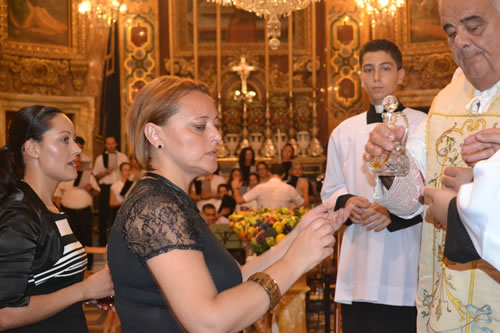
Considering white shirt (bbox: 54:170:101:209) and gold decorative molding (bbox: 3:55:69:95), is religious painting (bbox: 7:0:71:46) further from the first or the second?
white shirt (bbox: 54:170:101:209)

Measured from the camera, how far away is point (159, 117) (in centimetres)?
210

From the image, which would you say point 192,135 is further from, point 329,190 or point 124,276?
point 329,190

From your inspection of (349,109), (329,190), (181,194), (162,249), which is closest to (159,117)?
(181,194)

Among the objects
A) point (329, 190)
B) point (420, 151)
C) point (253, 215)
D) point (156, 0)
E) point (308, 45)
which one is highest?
point (156, 0)

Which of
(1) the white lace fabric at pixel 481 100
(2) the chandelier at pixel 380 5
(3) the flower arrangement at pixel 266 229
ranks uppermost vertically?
(2) the chandelier at pixel 380 5

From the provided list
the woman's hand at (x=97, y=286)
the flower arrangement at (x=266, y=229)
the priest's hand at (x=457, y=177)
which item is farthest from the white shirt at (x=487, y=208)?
the flower arrangement at (x=266, y=229)

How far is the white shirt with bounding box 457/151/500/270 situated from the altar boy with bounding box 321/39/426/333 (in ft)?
5.80

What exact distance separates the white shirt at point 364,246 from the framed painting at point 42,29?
9.88 m

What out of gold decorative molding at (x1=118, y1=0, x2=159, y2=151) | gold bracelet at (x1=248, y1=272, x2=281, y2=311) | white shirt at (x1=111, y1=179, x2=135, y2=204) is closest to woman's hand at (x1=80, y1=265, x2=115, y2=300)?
gold bracelet at (x1=248, y1=272, x2=281, y2=311)

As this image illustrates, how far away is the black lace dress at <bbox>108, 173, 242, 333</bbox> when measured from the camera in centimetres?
184

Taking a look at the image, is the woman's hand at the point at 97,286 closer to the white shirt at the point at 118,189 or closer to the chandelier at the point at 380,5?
the white shirt at the point at 118,189

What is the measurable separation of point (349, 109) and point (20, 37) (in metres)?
6.89

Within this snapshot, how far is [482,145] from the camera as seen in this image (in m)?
1.79

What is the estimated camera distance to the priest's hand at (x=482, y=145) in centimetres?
173
